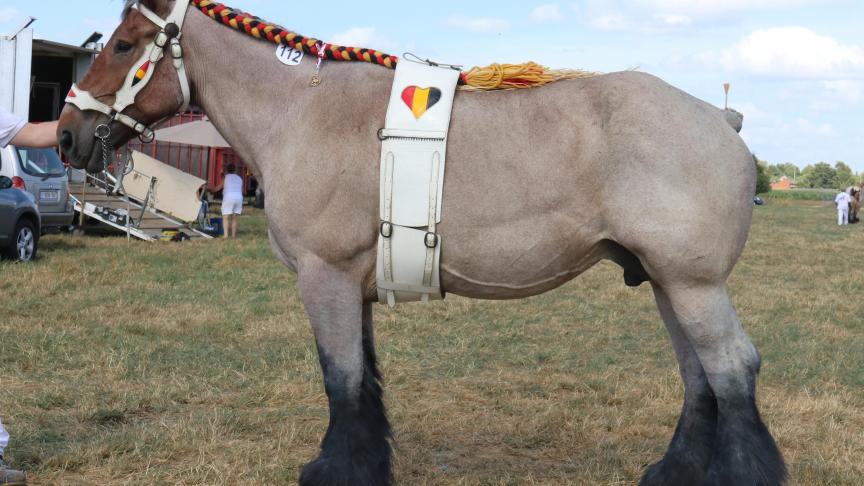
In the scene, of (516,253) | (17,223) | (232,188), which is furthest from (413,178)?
(232,188)

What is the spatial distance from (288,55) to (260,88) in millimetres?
202

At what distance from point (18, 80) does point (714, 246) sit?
15.1 metres

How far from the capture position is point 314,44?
389 cm

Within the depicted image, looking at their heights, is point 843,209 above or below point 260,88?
above

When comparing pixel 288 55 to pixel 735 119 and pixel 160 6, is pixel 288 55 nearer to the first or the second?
pixel 160 6

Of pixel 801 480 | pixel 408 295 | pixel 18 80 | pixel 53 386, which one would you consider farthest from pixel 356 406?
pixel 18 80

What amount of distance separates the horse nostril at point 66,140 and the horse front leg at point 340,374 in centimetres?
128

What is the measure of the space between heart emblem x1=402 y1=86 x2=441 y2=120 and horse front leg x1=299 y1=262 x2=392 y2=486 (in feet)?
2.56

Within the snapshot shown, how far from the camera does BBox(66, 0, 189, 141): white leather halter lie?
383cm

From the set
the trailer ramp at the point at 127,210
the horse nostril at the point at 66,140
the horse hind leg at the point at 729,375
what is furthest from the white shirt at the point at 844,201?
the horse nostril at the point at 66,140

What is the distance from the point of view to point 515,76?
3707mm

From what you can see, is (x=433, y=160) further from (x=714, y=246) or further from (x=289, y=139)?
(x=714, y=246)

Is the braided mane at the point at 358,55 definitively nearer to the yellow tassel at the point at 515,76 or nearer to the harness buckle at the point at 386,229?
the yellow tassel at the point at 515,76

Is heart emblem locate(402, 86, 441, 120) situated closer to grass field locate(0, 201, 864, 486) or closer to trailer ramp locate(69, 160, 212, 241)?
grass field locate(0, 201, 864, 486)
